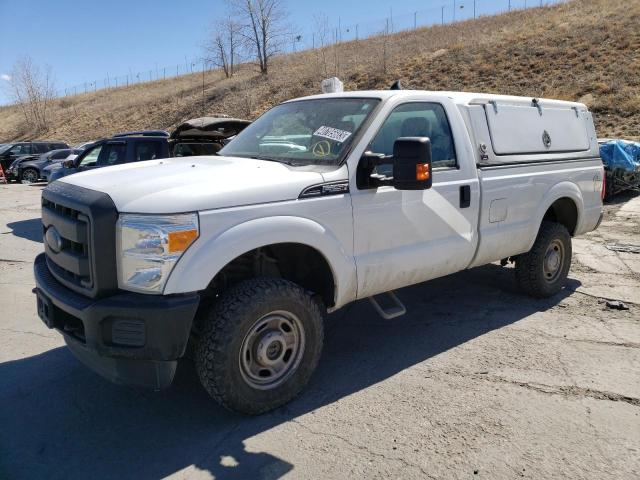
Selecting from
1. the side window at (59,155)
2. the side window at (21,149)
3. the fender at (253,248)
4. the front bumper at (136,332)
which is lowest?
the front bumper at (136,332)

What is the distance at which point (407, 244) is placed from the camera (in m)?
3.87

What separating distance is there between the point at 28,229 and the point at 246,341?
341 inches

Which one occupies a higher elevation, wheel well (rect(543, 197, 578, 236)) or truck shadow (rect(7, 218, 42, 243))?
wheel well (rect(543, 197, 578, 236))

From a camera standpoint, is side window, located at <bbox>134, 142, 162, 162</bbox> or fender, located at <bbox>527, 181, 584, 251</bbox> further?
side window, located at <bbox>134, 142, 162, 162</bbox>

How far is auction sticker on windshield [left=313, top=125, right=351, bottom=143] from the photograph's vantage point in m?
3.68

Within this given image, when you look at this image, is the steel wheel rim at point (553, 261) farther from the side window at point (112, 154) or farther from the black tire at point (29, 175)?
the black tire at point (29, 175)

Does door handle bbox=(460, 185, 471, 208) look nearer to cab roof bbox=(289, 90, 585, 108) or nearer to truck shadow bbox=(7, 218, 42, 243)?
cab roof bbox=(289, 90, 585, 108)

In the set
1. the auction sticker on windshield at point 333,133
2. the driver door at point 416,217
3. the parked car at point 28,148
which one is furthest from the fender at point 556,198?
the parked car at point 28,148

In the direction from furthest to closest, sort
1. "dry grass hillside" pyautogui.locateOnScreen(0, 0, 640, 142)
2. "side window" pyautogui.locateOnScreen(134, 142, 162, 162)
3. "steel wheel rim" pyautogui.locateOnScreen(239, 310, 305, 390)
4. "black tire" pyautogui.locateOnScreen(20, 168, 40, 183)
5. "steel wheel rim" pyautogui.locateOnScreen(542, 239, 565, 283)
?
1. "dry grass hillside" pyautogui.locateOnScreen(0, 0, 640, 142)
2. "black tire" pyautogui.locateOnScreen(20, 168, 40, 183)
3. "side window" pyautogui.locateOnScreen(134, 142, 162, 162)
4. "steel wheel rim" pyautogui.locateOnScreen(542, 239, 565, 283)
5. "steel wheel rim" pyautogui.locateOnScreen(239, 310, 305, 390)

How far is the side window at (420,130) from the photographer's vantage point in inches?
150

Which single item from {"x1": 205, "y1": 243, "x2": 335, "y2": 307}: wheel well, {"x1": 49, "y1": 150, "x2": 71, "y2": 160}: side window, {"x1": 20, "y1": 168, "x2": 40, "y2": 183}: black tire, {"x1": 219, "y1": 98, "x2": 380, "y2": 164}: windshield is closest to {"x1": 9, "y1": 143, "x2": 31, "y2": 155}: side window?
{"x1": 20, "y1": 168, "x2": 40, "y2": 183}: black tire

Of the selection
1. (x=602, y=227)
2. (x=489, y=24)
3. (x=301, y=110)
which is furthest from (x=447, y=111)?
(x=489, y=24)

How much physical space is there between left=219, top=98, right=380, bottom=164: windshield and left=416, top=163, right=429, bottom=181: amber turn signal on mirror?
1.80ft

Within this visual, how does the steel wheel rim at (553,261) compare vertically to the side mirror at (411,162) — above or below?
below
